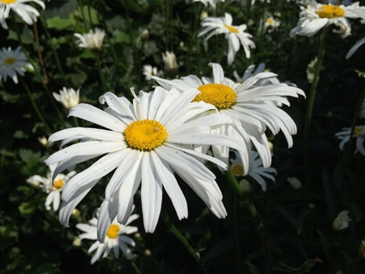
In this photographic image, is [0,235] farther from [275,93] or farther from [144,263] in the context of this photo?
[275,93]

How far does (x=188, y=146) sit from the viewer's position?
3.40 ft

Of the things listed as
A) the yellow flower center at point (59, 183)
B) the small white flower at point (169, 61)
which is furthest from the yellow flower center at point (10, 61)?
the small white flower at point (169, 61)

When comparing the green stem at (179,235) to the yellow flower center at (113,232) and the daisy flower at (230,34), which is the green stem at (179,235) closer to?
the yellow flower center at (113,232)

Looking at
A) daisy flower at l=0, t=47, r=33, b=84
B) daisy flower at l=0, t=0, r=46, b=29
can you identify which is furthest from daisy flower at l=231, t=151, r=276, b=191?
daisy flower at l=0, t=47, r=33, b=84

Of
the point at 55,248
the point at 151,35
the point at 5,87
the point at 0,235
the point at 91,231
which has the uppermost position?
the point at 151,35

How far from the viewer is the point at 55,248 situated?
2.81 metres

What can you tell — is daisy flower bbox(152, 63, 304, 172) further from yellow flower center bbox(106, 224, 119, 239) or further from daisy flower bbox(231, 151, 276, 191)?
yellow flower center bbox(106, 224, 119, 239)

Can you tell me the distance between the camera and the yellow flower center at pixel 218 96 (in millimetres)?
1164

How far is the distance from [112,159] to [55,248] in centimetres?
211

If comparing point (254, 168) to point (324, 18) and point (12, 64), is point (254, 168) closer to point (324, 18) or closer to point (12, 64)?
point (324, 18)

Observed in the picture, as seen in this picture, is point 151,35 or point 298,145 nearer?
point 298,145

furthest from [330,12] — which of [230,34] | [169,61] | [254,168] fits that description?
[169,61]

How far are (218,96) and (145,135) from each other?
28cm

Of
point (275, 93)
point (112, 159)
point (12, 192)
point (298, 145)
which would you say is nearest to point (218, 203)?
point (112, 159)
